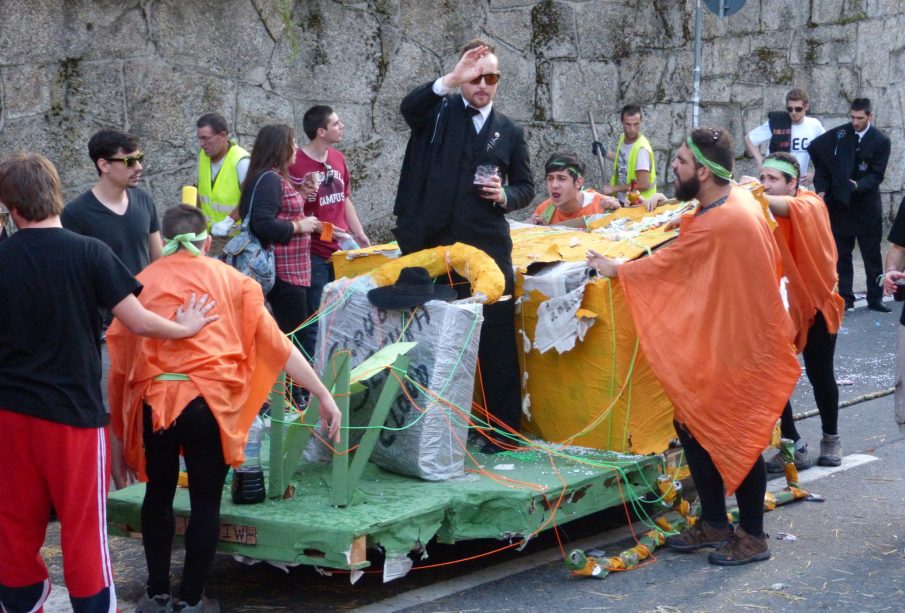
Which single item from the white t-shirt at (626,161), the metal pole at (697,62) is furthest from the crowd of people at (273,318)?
the metal pole at (697,62)

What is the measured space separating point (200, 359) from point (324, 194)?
331 centimetres

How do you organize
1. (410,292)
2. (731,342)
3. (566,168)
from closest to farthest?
1. (731,342)
2. (410,292)
3. (566,168)

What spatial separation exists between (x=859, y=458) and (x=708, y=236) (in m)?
2.39

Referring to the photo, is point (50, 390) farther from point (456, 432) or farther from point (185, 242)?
point (456, 432)

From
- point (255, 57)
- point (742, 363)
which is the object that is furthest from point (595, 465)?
point (255, 57)

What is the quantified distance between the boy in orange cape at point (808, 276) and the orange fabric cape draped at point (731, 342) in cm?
112

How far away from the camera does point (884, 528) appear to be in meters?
5.53

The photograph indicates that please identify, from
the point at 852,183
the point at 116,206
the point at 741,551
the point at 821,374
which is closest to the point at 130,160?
the point at 116,206

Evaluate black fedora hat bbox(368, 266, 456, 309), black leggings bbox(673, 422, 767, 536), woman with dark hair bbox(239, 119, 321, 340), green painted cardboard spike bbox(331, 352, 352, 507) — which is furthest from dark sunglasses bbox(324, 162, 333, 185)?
black leggings bbox(673, 422, 767, 536)

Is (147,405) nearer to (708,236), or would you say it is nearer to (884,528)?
(708,236)

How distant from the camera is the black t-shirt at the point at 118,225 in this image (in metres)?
5.47

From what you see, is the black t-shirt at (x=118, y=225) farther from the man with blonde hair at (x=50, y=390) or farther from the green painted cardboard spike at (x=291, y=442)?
the man with blonde hair at (x=50, y=390)

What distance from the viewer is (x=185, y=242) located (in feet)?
14.5

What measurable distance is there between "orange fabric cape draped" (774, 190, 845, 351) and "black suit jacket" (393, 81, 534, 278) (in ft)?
4.61
